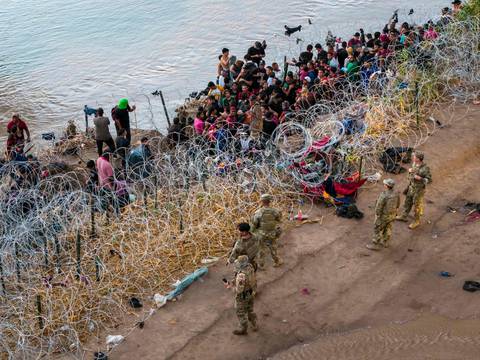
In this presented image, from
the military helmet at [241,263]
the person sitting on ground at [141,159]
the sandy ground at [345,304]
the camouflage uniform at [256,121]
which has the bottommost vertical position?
the sandy ground at [345,304]

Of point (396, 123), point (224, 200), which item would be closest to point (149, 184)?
point (224, 200)

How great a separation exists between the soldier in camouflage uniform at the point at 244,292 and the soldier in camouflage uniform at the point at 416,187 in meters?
3.71

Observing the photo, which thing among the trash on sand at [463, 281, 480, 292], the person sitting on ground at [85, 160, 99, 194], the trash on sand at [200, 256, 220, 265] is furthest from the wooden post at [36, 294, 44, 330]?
the trash on sand at [463, 281, 480, 292]

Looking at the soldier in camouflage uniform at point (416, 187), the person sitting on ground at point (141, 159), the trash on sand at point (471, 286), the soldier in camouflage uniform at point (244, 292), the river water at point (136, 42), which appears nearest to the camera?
the soldier in camouflage uniform at point (244, 292)

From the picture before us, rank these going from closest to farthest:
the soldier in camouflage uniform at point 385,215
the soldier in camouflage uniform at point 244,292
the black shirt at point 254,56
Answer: the soldier in camouflage uniform at point 244,292 < the soldier in camouflage uniform at point 385,215 < the black shirt at point 254,56

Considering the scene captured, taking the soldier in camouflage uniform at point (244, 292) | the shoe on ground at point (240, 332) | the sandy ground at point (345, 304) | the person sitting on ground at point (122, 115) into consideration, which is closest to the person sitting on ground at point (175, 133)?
the person sitting on ground at point (122, 115)

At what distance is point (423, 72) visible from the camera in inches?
608

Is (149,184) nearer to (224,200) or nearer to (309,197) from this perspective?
(224,200)

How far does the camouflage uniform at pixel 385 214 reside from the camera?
11.0 m

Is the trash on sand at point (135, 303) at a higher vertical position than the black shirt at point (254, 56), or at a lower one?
lower

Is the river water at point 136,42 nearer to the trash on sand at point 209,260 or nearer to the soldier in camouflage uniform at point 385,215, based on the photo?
the trash on sand at point 209,260

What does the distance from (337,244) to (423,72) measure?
5712 mm

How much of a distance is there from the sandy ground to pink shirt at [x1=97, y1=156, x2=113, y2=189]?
2804mm

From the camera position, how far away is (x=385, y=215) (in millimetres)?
11102
